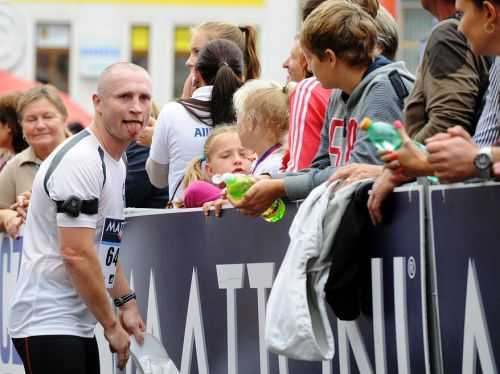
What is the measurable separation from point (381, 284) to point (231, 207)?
4.78 feet

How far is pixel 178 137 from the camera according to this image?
25.0 ft

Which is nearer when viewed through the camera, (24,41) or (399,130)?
(399,130)

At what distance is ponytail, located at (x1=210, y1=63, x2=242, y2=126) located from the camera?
766 cm

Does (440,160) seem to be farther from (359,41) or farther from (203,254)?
(203,254)

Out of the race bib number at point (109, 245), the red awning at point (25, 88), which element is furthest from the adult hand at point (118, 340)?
the red awning at point (25, 88)

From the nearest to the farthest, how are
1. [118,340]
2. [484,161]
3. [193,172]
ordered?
[484,161] < [118,340] < [193,172]

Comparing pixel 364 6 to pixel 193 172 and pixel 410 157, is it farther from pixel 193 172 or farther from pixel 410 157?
pixel 410 157

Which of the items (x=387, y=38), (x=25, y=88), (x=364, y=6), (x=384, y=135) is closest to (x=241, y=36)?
(x=364, y=6)

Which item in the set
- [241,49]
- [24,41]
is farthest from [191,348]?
[24,41]

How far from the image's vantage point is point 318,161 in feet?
18.9

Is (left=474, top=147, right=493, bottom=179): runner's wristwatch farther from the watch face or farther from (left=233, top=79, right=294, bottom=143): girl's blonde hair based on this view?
(left=233, top=79, right=294, bottom=143): girl's blonde hair

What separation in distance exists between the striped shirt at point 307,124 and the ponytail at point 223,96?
1.58 meters

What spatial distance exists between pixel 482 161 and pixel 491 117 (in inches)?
22.9

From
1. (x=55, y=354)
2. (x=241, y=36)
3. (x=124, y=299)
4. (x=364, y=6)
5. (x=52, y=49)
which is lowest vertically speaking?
(x=55, y=354)
